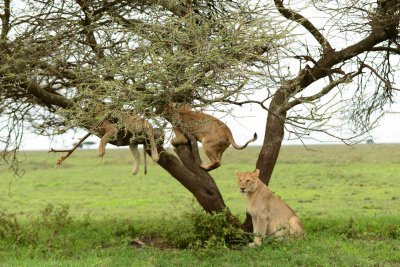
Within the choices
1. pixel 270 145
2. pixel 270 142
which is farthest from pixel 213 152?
pixel 270 145

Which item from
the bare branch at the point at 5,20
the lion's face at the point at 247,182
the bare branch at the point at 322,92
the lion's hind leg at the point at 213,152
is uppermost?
the bare branch at the point at 5,20

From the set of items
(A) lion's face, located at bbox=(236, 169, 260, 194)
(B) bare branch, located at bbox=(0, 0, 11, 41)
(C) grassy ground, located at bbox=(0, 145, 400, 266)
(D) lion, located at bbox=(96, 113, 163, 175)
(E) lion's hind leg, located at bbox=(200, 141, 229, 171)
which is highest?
(B) bare branch, located at bbox=(0, 0, 11, 41)

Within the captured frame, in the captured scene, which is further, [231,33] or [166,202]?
[166,202]

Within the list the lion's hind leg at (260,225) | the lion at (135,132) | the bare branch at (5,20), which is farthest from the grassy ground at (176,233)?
the bare branch at (5,20)

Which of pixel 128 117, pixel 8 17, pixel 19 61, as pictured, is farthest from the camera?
pixel 8 17

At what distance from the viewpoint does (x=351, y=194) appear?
25.9 metres

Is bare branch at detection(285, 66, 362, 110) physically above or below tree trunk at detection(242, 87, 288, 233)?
above

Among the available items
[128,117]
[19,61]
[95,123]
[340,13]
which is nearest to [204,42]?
[128,117]

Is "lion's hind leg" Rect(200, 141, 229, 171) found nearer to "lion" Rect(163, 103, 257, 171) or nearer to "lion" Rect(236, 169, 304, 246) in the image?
"lion" Rect(163, 103, 257, 171)

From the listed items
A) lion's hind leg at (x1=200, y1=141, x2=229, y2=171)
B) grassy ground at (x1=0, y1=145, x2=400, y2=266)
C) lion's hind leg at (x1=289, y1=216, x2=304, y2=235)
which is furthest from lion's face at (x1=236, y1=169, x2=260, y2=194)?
lion's hind leg at (x1=200, y1=141, x2=229, y2=171)

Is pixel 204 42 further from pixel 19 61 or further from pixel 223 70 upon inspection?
pixel 19 61

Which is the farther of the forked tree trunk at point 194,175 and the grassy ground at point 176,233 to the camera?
the forked tree trunk at point 194,175

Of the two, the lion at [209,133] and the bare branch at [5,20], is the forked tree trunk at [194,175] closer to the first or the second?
the lion at [209,133]

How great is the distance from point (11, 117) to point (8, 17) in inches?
97.5
